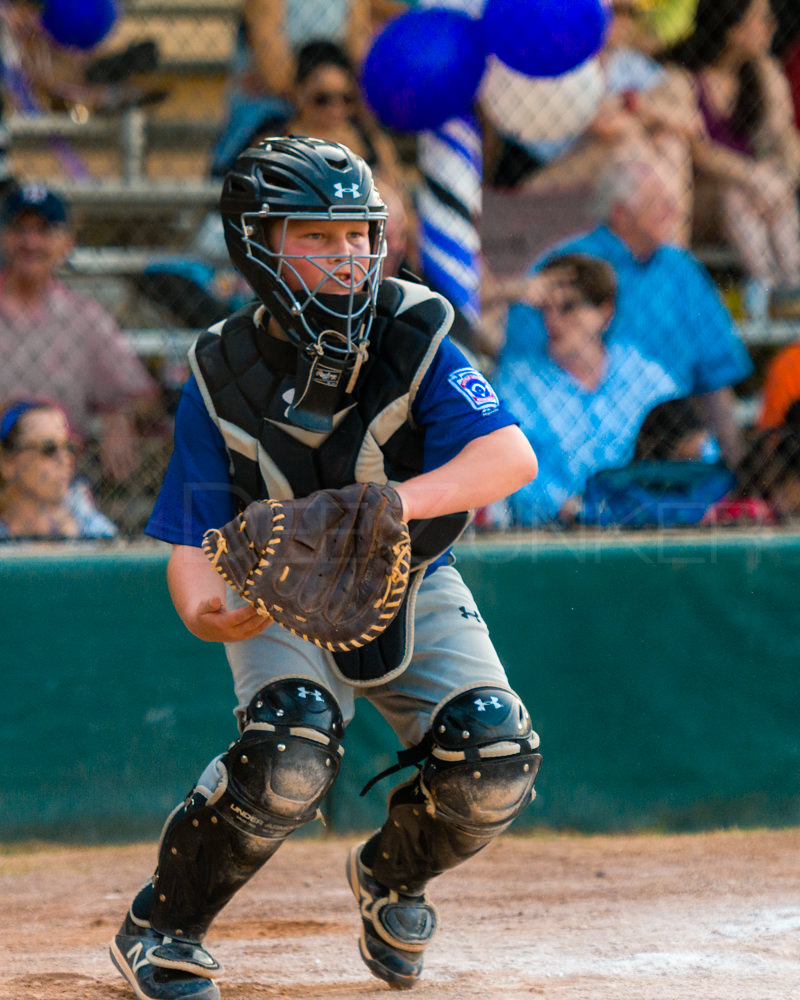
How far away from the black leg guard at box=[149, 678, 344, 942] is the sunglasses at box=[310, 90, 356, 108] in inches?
109

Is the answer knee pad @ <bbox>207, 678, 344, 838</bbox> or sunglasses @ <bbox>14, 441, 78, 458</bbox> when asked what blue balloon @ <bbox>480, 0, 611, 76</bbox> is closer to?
sunglasses @ <bbox>14, 441, 78, 458</bbox>

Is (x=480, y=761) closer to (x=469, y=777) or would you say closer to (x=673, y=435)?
(x=469, y=777)

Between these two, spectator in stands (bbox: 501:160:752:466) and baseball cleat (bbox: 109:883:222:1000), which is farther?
spectator in stands (bbox: 501:160:752:466)

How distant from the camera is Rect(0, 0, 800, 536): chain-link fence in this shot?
3910 mm

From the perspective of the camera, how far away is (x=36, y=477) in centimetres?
368

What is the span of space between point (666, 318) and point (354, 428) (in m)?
2.07

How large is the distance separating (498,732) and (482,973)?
548 millimetres

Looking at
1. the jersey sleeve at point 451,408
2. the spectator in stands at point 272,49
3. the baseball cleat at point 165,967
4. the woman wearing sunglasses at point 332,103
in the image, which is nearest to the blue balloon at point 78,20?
the spectator in stands at point 272,49

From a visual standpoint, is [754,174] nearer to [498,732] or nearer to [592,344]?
[592,344]

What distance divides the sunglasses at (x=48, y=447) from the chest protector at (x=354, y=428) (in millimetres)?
1340

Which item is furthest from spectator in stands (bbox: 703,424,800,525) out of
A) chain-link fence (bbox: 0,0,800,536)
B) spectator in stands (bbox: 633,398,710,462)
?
spectator in stands (bbox: 633,398,710,462)

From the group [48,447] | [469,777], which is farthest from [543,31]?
[469,777]

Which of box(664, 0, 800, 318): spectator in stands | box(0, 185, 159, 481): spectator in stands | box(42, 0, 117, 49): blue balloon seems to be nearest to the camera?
box(0, 185, 159, 481): spectator in stands

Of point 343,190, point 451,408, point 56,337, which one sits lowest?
point 56,337
